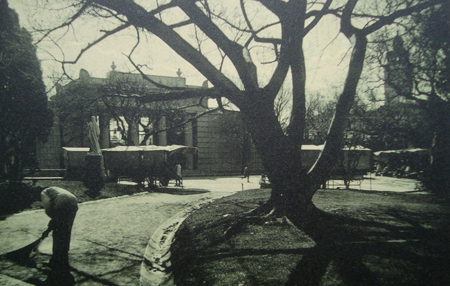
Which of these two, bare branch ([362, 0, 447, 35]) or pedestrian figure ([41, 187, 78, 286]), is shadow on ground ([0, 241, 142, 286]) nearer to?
pedestrian figure ([41, 187, 78, 286])

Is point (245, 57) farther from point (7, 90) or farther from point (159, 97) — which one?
point (7, 90)

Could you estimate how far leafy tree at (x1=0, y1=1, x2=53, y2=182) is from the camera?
7.19 metres

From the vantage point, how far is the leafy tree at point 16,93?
7.19m

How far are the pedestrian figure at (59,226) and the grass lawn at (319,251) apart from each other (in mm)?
1512

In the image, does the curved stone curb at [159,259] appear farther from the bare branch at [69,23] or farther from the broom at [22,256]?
the bare branch at [69,23]

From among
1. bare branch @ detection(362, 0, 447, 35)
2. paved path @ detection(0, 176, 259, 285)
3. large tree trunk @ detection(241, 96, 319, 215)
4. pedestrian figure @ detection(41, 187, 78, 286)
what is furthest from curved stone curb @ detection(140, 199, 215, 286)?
bare branch @ detection(362, 0, 447, 35)

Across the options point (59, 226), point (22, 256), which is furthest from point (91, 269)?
point (22, 256)

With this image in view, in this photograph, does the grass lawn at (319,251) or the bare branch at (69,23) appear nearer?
the grass lawn at (319,251)

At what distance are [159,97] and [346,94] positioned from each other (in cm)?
390

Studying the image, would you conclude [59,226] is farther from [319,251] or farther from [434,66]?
[434,66]

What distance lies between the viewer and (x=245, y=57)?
21.0 feet

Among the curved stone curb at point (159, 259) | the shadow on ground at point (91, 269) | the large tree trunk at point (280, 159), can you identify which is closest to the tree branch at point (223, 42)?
the large tree trunk at point (280, 159)

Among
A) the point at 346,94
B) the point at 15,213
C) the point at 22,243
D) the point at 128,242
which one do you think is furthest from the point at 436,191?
the point at 15,213

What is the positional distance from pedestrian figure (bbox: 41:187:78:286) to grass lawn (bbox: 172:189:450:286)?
1.51 metres
